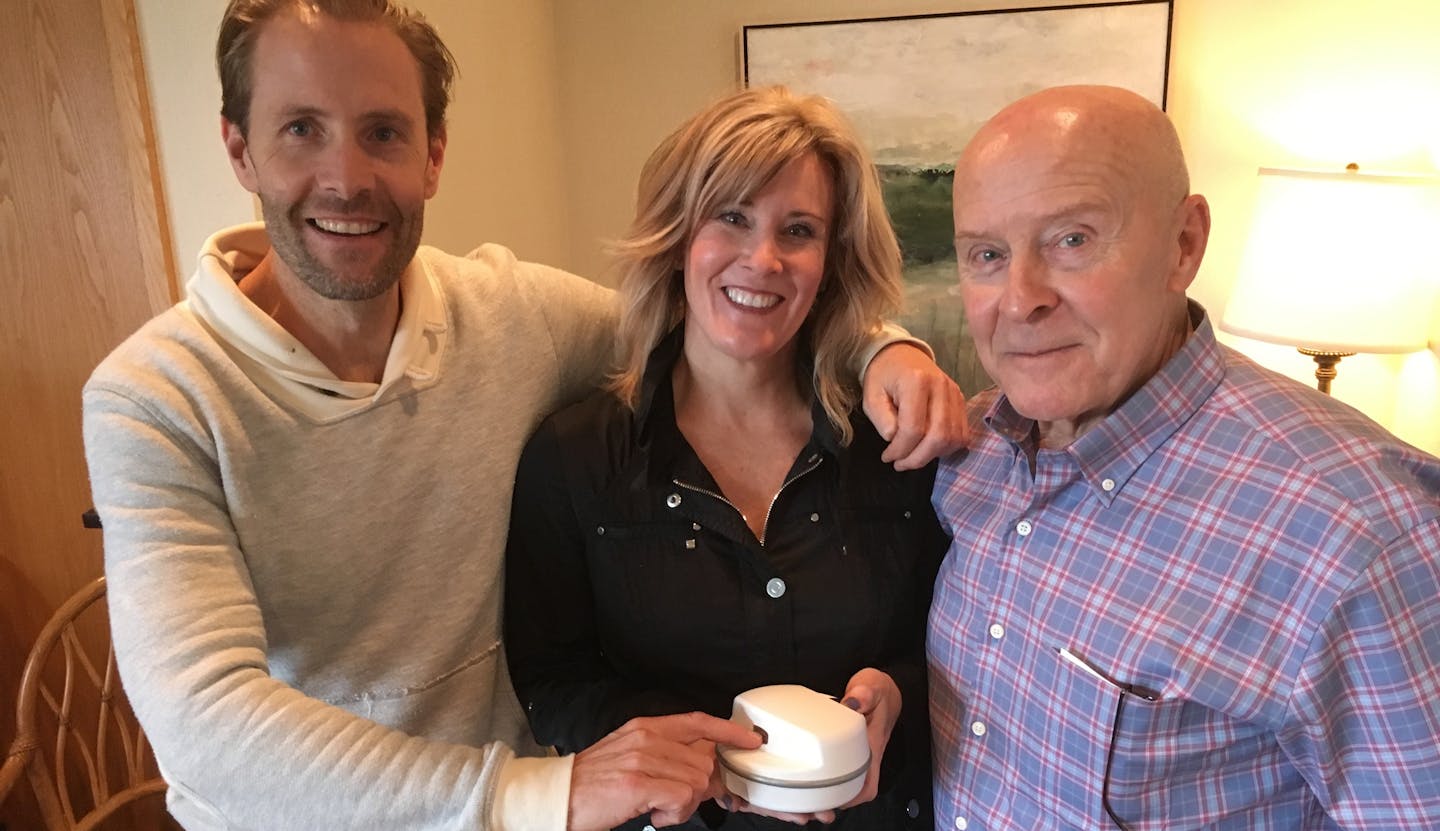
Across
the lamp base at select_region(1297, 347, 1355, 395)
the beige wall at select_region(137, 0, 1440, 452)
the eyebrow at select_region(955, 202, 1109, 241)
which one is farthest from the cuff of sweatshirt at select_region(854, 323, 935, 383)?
the lamp base at select_region(1297, 347, 1355, 395)

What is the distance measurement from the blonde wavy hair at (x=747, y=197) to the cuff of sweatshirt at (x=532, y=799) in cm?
52

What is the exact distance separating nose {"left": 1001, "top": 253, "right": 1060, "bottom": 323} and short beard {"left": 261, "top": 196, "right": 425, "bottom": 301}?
75cm

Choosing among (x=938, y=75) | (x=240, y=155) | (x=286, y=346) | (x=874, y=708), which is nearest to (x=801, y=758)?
(x=874, y=708)

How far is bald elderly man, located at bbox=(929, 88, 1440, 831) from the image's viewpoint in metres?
0.88

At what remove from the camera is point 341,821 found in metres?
0.98

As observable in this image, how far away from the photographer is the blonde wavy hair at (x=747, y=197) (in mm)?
1271

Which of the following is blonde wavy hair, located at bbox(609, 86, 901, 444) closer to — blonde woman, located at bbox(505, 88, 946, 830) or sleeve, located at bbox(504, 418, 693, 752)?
blonde woman, located at bbox(505, 88, 946, 830)

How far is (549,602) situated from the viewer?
132 centimetres

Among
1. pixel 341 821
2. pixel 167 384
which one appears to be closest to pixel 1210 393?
pixel 341 821

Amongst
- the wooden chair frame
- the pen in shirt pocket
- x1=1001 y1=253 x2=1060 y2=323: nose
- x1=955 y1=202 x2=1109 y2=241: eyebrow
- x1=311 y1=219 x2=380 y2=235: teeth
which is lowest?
the wooden chair frame

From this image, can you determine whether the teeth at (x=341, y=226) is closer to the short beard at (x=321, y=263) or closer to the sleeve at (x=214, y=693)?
the short beard at (x=321, y=263)

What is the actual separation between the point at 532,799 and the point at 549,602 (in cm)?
34

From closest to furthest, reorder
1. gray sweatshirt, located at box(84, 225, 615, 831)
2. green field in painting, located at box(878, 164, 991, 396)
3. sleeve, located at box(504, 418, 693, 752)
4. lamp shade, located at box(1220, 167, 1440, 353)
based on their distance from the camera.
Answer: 1. gray sweatshirt, located at box(84, 225, 615, 831)
2. sleeve, located at box(504, 418, 693, 752)
3. lamp shade, located at box(1220, 167, 1440, 353)
4. green field in painting, located at box(878, 164, 991, 396)

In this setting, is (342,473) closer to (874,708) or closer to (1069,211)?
(874,708)
